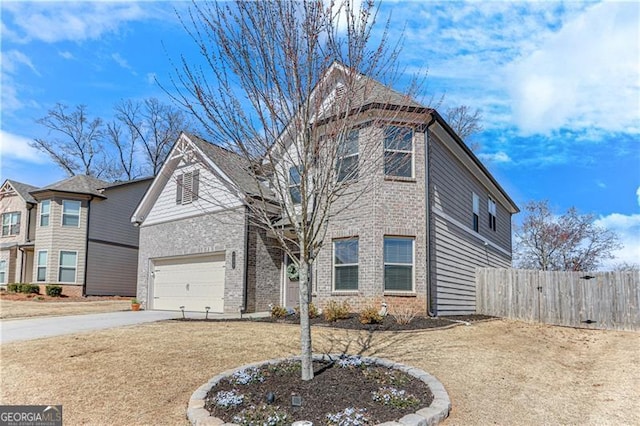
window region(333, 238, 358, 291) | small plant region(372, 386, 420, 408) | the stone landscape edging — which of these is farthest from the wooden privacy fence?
small plant region(372, 386, 420, 408)

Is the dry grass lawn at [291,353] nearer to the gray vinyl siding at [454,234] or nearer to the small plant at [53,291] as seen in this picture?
the gray vinyl siding at [454,234]

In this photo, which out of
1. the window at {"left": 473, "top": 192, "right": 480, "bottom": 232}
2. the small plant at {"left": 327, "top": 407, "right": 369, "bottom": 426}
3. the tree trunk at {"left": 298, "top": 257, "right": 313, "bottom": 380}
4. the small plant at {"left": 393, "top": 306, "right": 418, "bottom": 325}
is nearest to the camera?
the small plant at {"left": 327, "top": 407, "right": 369, "bottom": 426}

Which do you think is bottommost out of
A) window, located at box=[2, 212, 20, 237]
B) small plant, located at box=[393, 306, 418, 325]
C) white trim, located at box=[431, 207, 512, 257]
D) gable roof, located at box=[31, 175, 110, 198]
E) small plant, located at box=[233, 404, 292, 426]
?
small plant, located at box=[233, 404, 292, 426]

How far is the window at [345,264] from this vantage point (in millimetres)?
11672

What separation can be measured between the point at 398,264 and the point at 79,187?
20625mm

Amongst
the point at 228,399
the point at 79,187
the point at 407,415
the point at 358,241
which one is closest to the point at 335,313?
the point at 358,241

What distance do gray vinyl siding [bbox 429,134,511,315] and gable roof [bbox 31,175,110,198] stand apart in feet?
64.5

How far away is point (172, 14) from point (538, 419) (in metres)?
6.94

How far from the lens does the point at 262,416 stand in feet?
14.4

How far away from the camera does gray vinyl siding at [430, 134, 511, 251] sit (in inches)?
510

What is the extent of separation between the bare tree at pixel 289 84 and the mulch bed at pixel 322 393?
0.36 m

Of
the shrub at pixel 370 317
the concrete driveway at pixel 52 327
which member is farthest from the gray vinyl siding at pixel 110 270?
the shrub at pixel 370 317

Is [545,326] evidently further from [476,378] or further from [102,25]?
[102,25]

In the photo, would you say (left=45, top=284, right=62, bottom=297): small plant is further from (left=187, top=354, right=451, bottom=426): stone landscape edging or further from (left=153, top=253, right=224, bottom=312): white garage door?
(left=187, top=354, right=451, bottom=426): stone landscape edging
